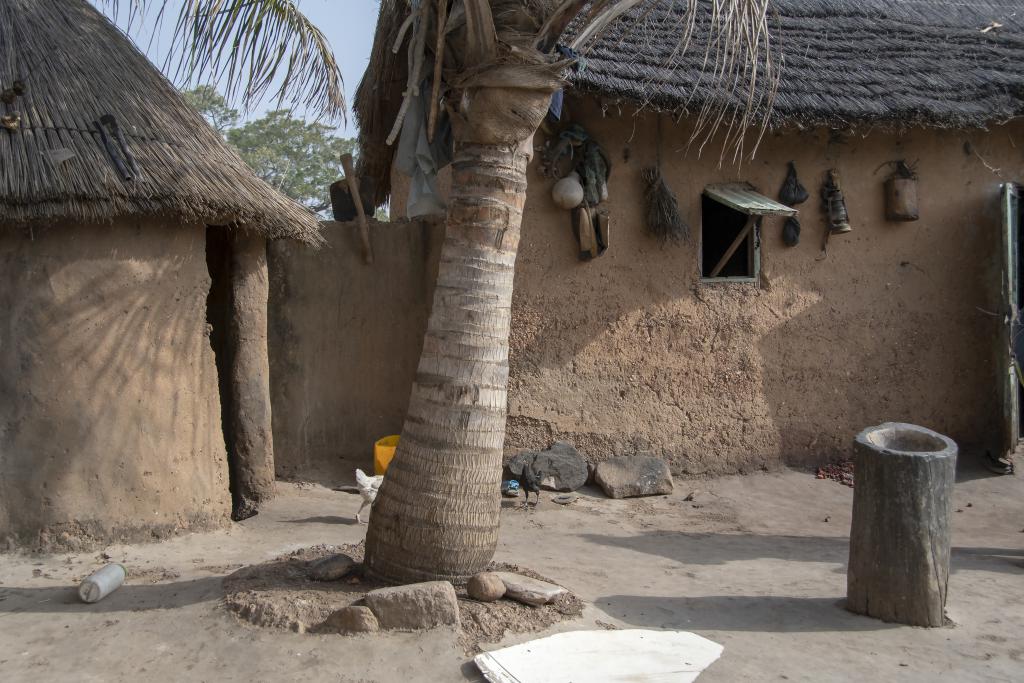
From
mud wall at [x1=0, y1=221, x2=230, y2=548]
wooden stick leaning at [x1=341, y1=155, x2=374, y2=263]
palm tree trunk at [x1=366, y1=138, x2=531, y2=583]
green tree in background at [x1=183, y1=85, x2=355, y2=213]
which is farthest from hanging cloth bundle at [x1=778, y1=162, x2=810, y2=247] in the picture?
green tree in background at [x1=183, y1=85, x2=355, y2=213]

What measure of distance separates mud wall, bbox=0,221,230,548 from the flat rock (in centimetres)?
129

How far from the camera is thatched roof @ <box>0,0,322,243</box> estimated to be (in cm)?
475

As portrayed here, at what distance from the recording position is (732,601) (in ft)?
15.7

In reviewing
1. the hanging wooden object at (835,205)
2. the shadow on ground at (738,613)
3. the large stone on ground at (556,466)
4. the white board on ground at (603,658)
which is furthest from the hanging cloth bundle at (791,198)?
the white board on ground at (603,658)

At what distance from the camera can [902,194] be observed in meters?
7.84

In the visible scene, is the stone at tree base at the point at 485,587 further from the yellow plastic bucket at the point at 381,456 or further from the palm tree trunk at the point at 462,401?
the yellow plastic bucket at the point at 381,456

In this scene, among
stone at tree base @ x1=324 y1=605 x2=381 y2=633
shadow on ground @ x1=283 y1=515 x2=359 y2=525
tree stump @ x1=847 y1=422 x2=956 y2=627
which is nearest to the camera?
stone at tree base @ x1=324 y1=605 x2=381 y2=633

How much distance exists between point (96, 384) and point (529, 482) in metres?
3.15

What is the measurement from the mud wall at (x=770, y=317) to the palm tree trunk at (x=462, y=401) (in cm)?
296

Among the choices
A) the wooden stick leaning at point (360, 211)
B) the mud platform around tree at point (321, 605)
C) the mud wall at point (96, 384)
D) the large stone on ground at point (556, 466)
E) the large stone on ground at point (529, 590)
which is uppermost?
the wooden stick leaning at point (360, 211)

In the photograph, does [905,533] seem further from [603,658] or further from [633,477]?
[633,477]

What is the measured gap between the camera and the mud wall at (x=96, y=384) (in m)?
4.82

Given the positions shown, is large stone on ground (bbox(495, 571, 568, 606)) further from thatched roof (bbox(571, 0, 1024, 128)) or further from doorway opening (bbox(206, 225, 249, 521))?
thatched roof (bbox(571, 0, 1024, 128))


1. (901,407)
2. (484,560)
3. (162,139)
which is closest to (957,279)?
(901,407)
